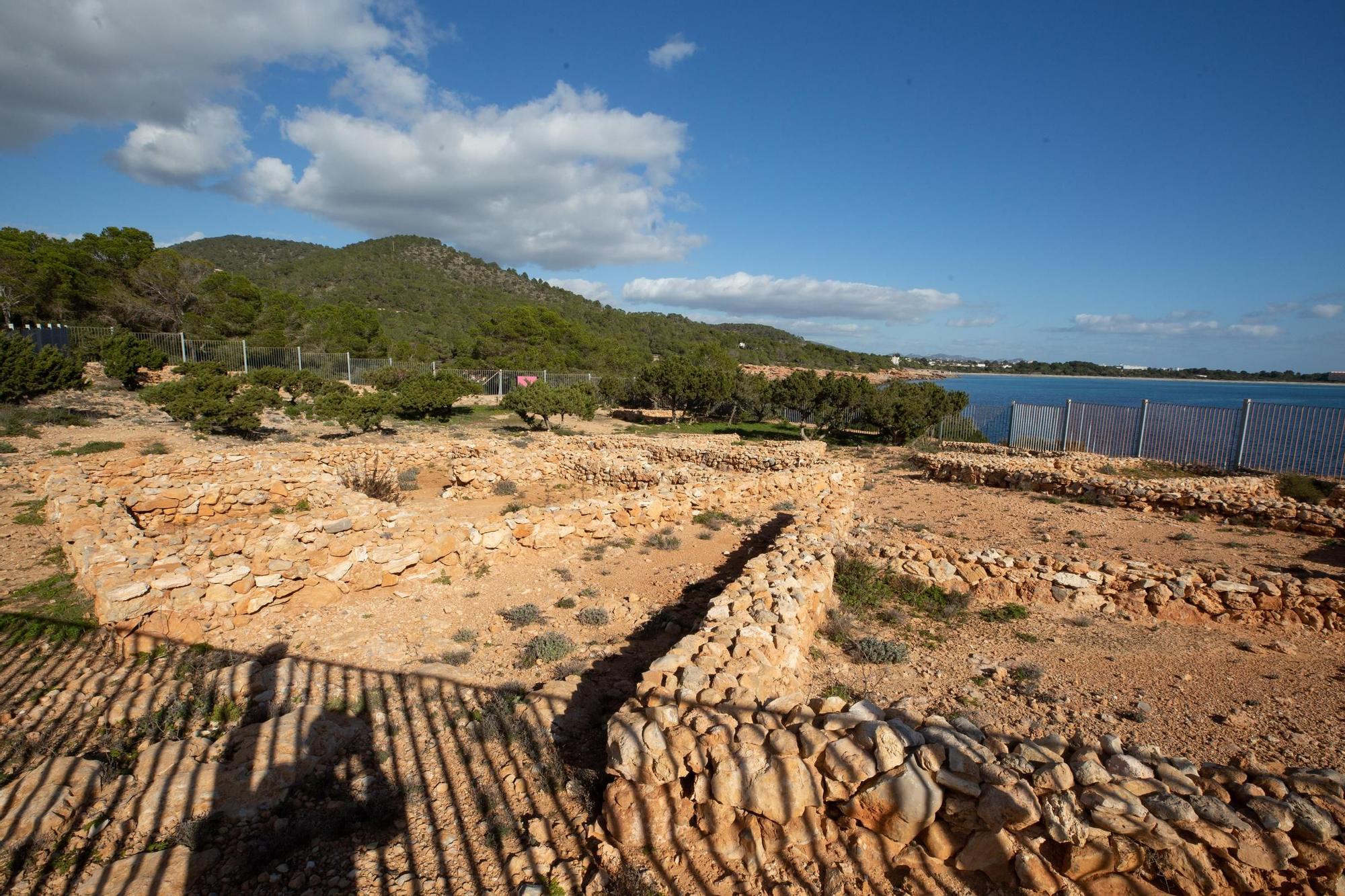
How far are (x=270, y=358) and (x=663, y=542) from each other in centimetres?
3147

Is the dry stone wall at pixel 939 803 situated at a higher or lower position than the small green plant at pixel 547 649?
higher

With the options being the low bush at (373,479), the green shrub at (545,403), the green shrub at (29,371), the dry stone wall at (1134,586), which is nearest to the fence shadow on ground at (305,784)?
the dry stone wall at (1134,586)

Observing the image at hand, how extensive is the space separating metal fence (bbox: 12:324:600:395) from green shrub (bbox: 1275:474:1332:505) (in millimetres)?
26048

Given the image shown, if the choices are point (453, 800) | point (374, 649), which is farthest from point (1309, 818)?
point (374, 649)

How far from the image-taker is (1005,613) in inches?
245

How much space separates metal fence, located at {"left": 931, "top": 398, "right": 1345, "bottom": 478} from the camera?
47.2ft

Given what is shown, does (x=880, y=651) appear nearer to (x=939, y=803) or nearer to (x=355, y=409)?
(x=939, y=803)

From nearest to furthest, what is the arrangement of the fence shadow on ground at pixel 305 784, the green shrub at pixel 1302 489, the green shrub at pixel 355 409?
the fence shadow on ground at pixel 305 784 < the green shrub at pixel 1302 489 < the green shrub at pixel 355 409

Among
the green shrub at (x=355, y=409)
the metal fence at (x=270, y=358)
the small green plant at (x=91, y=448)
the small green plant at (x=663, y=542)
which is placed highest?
the metal fence at (x=270, y=358)

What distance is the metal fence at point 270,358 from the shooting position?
26933 mm

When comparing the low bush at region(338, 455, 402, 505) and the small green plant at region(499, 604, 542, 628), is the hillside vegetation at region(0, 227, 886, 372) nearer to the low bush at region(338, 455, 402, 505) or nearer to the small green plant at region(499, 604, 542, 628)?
the low bush at region(338, 455, 402, 505)

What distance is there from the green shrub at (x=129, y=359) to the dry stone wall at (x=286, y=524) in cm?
1810

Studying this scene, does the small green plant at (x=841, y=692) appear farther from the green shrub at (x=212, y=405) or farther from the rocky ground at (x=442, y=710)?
the green shrub at (x=212, y=405)

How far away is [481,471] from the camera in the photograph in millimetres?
13227
